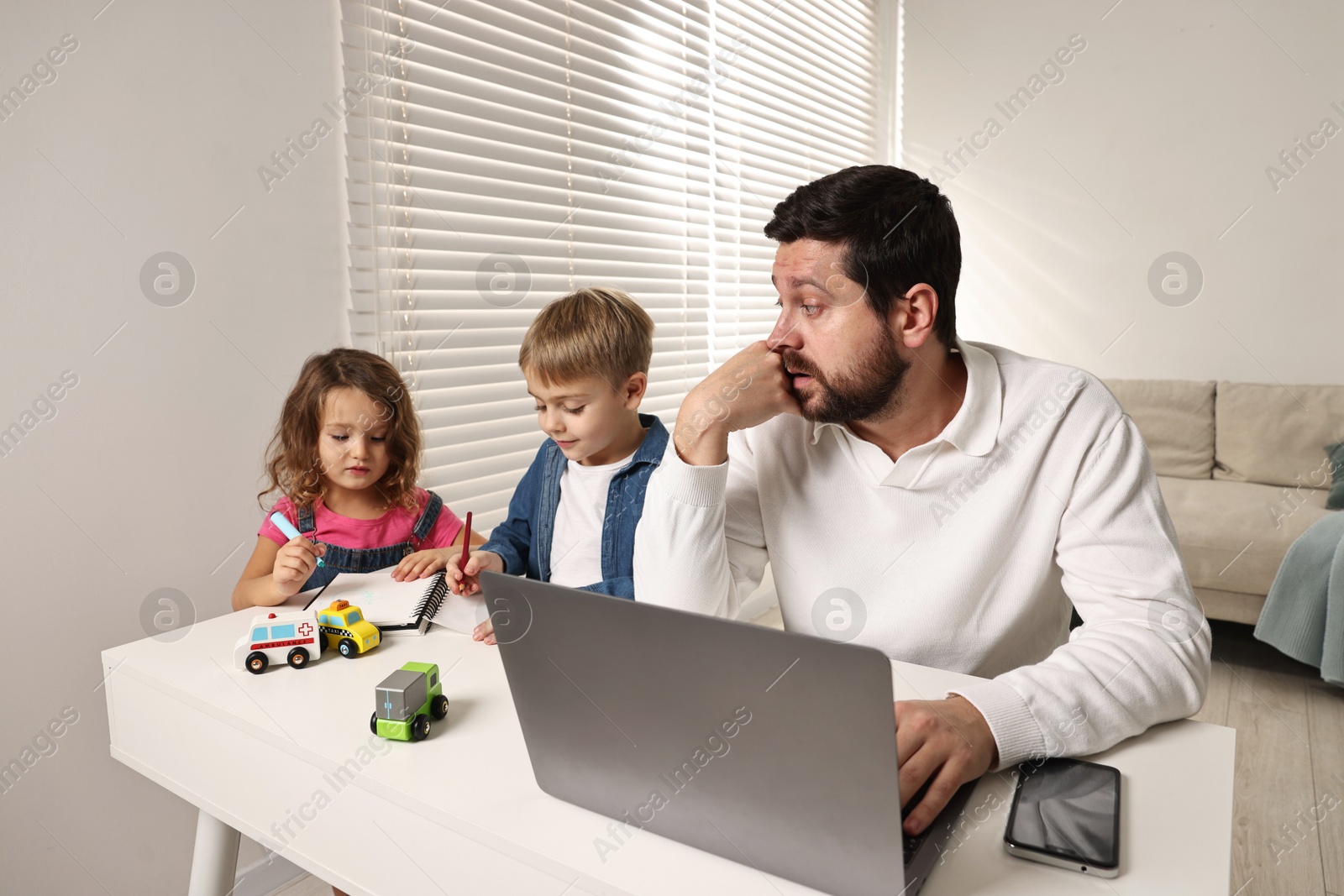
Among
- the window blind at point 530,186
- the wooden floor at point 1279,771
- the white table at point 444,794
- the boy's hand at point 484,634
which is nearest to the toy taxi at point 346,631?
the white table at point 444,794

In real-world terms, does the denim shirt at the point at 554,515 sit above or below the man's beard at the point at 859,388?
below

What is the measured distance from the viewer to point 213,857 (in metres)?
1.00

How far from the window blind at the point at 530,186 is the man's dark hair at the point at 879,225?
1049mm

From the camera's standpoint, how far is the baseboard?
1601 mm

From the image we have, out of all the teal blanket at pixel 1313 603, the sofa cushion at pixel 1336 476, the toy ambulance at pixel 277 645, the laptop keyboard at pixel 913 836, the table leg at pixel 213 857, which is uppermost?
the toy ambulance at pixel 277 645

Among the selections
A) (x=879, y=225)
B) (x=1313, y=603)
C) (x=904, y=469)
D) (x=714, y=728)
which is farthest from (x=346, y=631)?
(x=1313, y=603)

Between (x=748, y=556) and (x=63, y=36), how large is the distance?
1.33 metres

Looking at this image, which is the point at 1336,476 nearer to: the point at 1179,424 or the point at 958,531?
the point at 1179,424

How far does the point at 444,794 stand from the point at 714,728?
0.28 m

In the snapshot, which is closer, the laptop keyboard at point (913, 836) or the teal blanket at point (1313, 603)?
the laptop keyboard at point (913, 836)

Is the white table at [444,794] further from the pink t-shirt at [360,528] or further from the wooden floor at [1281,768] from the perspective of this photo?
the wooden floor at [1281,768]

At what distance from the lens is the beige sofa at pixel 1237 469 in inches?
107

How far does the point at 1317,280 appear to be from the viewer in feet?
10.8

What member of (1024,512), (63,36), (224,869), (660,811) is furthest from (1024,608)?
(63,36)
